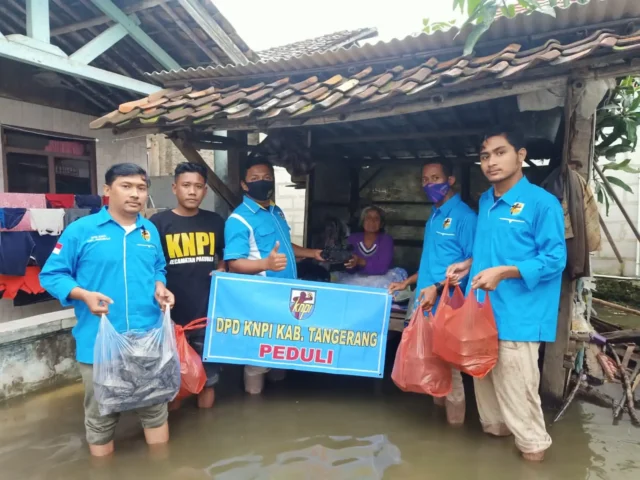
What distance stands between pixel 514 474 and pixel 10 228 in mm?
5518

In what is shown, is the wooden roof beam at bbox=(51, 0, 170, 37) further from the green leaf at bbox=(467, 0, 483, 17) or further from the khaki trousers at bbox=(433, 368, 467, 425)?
the khaki trousers at bbox=(433, 368, 467, 425)

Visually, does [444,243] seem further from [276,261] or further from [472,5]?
[472,5]

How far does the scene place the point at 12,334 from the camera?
13.7 feet

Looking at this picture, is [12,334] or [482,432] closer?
[482,432]

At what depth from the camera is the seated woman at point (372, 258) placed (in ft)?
17.2

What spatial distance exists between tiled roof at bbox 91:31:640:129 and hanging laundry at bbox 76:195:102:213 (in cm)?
216

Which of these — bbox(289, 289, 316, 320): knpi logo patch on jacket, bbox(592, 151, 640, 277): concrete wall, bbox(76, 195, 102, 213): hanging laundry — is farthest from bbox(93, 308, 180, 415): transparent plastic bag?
bbox(592, 151, 640, 277): concrete wall

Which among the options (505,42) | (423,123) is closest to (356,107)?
(505,42)

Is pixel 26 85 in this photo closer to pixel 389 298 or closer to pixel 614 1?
pixel 389 298

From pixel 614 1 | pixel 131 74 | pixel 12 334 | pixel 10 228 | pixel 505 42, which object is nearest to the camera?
pixel 614 1

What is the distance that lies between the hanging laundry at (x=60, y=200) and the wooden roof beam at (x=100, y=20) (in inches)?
79.6

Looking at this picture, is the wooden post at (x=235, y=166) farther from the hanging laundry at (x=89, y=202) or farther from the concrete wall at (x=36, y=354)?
the concrete wall at (x=36, y=354)

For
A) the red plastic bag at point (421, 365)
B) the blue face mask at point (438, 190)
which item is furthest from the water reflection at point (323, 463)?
the blue face mask at point (438, 190)

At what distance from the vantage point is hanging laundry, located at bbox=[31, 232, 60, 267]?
5.45 meters
